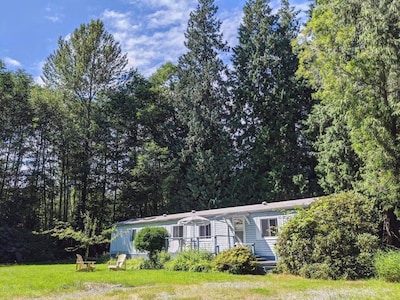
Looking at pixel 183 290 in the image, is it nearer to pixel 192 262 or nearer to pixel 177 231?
pixel 192 262

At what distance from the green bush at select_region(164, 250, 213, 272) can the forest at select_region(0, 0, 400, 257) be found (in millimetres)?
9718

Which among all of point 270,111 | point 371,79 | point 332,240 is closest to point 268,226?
point 332,240

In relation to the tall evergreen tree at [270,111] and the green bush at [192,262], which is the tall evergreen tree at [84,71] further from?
the green bush at [192,262]

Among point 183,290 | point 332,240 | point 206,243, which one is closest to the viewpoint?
point 183,290

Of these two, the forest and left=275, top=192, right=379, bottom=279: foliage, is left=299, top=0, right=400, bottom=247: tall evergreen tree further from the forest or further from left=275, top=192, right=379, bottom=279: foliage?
the forest

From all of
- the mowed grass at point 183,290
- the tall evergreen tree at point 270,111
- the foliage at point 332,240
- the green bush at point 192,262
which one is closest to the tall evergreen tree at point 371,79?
the foliage at point 332,240

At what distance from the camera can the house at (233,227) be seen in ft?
53.4

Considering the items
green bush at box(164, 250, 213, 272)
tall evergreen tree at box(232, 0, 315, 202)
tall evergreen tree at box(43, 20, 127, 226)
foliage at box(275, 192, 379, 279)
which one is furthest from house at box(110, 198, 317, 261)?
tall evergreen tree at box(43, 20, 127, 226)

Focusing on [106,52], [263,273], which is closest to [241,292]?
[263,273]

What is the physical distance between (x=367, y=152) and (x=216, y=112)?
17.7 metres

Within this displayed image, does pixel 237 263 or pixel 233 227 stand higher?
pixel 233 227

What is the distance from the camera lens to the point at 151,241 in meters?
17.2

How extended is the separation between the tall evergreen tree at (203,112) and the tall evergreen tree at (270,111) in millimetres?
1370

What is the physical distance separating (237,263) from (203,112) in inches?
649
